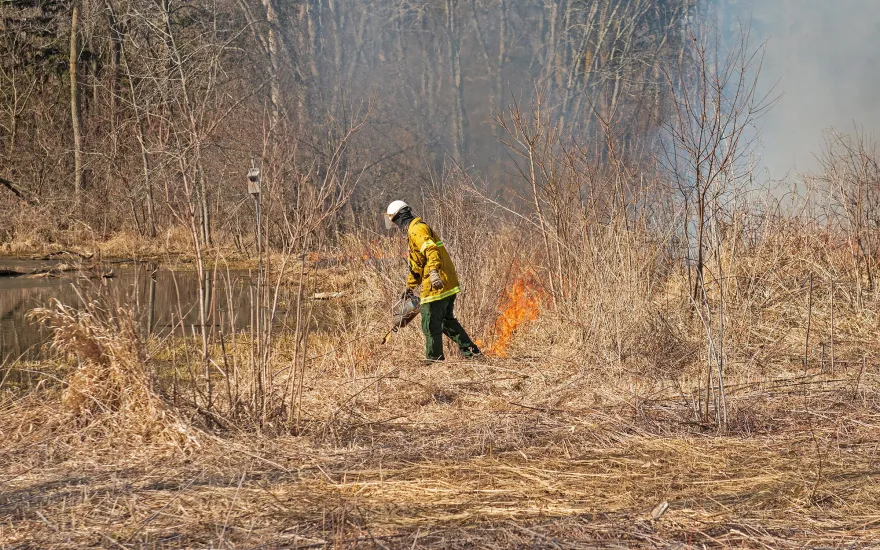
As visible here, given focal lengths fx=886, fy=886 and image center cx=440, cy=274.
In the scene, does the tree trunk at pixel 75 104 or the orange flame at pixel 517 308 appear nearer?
the orange flame at pixel 517 308

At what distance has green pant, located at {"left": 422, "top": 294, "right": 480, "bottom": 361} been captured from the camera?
862 centimetres

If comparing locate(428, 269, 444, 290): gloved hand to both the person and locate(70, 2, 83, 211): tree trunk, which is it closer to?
the person

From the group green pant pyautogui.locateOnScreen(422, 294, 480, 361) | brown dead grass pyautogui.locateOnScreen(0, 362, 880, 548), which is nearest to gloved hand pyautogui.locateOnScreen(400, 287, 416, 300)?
green pant pyautogui.locateOnScreen(422, 294, 480, 361)

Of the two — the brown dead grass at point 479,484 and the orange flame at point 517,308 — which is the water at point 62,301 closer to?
the orange flame at point 517,308

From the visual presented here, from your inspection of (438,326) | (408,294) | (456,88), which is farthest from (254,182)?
(456,88)

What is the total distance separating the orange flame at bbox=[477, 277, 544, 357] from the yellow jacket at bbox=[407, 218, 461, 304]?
1.83 m

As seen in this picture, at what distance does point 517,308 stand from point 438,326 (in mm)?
2379

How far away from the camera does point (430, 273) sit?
841cm

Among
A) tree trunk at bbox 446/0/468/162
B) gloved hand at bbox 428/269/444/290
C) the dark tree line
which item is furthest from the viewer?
tree trunk at bbox 446/0/468/162

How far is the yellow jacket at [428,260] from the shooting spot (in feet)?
27.7

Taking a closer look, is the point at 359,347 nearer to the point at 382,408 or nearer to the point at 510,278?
the point at 510,278

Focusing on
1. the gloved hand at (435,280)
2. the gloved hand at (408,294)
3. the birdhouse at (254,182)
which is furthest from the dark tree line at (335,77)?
the birdhouse at (254,182)

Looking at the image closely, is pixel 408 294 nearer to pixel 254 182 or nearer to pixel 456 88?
pixel 254 182

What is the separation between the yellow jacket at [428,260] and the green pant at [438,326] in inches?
3.4
